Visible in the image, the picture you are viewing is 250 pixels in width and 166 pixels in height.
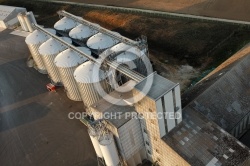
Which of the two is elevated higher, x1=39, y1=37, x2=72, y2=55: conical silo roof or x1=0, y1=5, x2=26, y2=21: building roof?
x1=39, y1=37, x2=72, y2=55: conical silo roof

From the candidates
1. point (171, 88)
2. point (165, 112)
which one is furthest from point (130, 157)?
point (171, 88)

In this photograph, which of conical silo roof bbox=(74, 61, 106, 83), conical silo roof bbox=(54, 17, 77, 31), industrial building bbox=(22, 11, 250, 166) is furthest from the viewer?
conical silo roof bbox=(54, 17, 77, 31)

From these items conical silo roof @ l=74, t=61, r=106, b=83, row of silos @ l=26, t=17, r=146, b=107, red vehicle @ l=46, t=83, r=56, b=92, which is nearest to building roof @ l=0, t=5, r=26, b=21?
row of silos @ l=26, t=17, r=146, b=107

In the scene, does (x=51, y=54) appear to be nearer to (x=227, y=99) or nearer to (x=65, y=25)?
(x=65, y=25)

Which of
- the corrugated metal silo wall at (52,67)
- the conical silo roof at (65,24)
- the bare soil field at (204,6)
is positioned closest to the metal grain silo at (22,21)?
the conical silo roof at (65,24)

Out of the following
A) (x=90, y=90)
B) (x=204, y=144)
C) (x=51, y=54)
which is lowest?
(x=204, y=144)

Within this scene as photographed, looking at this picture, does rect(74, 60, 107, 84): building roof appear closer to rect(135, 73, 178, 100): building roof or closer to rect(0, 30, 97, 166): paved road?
rect(0, 30, 97, 166): paved road

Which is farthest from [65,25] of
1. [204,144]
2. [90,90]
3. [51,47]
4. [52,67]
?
[204,144]
